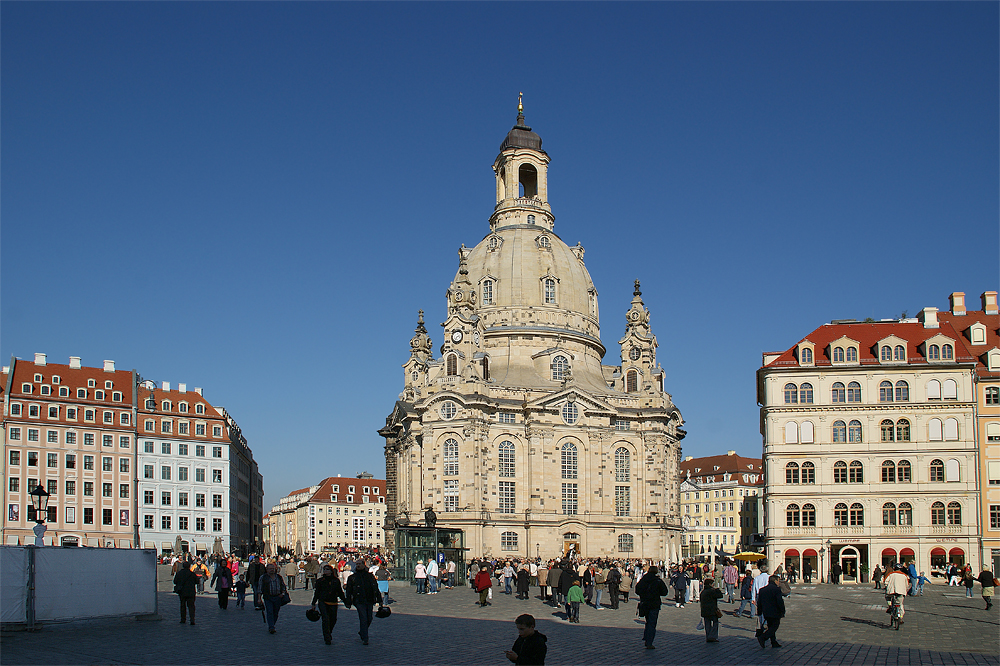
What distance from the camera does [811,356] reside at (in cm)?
6938

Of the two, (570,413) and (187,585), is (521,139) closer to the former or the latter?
(570,413)

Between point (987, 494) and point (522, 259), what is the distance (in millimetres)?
44187

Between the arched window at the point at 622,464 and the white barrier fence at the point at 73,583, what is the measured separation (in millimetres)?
63010

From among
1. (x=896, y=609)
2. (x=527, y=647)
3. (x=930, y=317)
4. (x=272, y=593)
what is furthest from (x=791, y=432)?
(x=527, y=647)

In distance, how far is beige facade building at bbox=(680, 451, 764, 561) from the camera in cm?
12925

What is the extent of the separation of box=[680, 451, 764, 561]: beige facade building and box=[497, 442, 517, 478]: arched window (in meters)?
46.4

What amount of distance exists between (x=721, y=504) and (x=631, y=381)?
4780 centimetres

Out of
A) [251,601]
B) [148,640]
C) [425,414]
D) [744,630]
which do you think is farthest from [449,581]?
[425,414]

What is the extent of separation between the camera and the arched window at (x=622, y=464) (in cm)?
8912

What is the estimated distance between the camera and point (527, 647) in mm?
14109

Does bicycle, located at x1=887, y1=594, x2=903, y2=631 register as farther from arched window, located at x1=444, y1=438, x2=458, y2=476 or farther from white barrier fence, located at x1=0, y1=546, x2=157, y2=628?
arched window, located at x1=444, y1=438, x2=458, y2=476

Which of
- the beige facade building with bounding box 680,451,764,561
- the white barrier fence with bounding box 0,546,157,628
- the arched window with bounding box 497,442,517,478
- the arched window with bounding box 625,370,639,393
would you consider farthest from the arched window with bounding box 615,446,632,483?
the white barrier fence with bounding box 0,546,157,628

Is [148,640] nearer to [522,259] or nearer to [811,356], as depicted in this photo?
[811,356]

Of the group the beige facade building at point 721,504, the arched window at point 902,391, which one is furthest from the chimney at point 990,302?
the beige facade building at point 721,504
